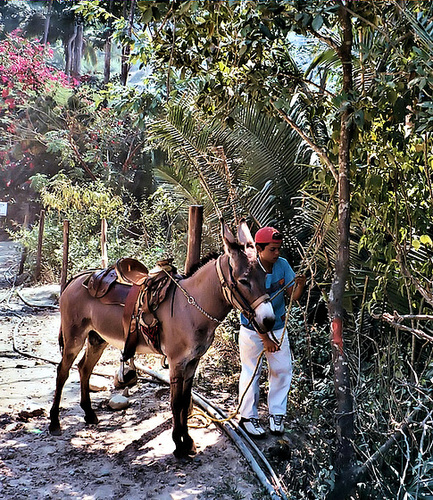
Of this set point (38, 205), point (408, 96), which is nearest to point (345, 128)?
point (408, 96)

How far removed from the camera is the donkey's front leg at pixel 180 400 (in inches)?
163

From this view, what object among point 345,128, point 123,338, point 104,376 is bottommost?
point 104,376

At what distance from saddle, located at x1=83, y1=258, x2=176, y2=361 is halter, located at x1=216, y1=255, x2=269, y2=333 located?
688mm

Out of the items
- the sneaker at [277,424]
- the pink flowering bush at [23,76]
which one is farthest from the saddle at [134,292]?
the pink flowering bush at [23,76]

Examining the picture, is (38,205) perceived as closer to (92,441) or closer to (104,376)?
(104,376)

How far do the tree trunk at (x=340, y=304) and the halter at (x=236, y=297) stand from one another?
1.71ft

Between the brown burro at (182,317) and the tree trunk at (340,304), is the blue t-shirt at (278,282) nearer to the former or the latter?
the brown burro at (182,317)

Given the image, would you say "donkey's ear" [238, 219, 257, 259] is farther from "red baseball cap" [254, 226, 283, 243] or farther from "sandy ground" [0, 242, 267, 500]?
"sandy ground" [0, 242, 267, 500]

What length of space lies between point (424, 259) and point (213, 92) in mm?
2205

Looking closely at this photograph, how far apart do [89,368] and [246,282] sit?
2.16 m

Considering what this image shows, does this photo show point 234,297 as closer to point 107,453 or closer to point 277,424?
point 277,424

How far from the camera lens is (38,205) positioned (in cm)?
2298

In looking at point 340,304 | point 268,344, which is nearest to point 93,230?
point 268,344

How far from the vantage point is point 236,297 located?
3.74 m
